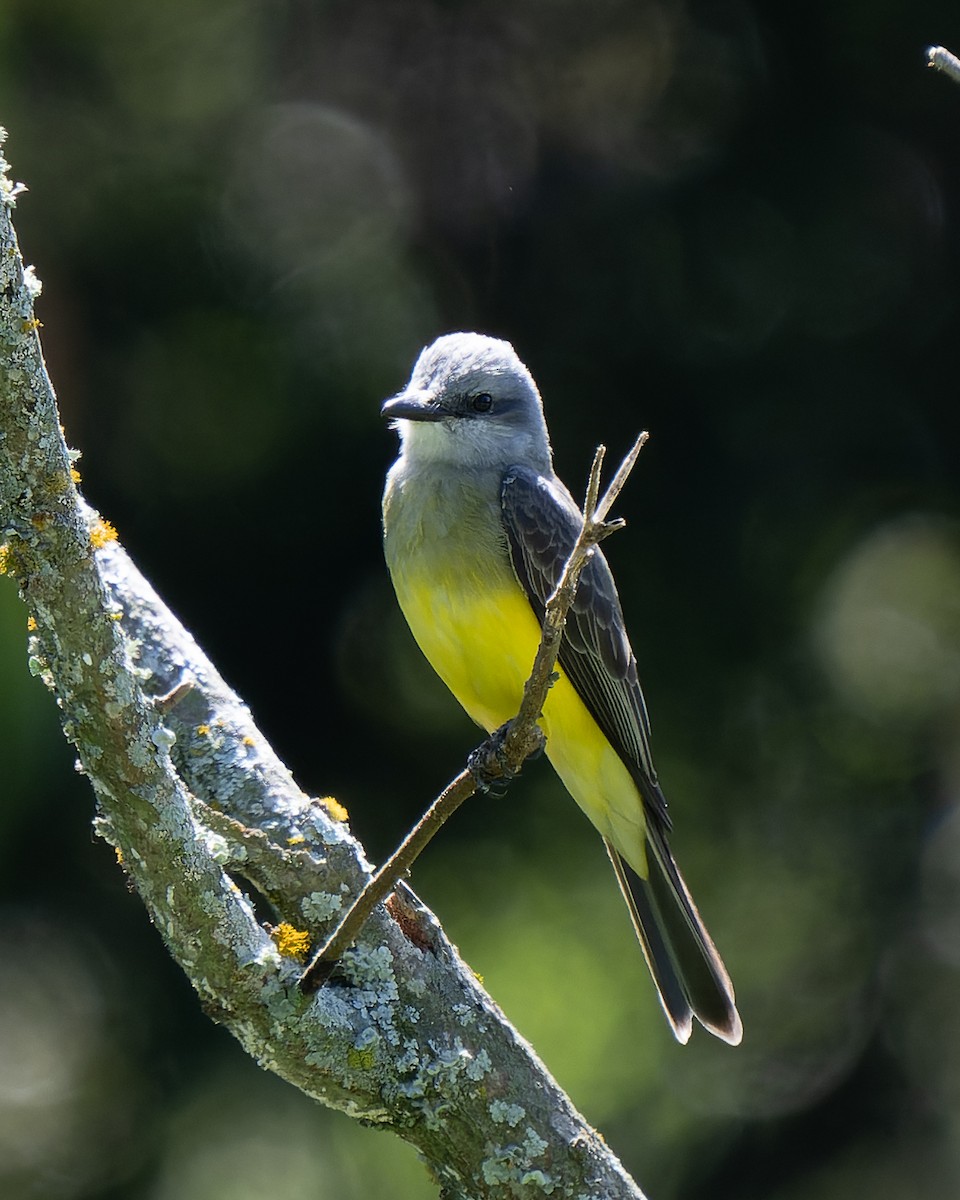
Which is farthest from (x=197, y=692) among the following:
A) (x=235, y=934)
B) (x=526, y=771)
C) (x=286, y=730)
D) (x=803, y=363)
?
(x=803, y=363)

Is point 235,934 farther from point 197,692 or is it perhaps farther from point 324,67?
point 324,67

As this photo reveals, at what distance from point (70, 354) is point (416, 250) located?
4.16ft

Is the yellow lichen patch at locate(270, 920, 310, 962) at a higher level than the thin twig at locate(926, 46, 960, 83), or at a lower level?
lower

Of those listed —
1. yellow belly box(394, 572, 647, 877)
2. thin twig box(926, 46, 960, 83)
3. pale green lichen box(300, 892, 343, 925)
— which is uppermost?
thin twig box(926, 46, 960, 83)

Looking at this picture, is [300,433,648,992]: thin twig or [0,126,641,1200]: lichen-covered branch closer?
[0,126,641,1200]: lichen-covered branch

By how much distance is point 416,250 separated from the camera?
216 inches

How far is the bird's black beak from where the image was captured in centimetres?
409

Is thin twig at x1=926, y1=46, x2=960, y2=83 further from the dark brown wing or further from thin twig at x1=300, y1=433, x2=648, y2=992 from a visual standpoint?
the dark brown wing

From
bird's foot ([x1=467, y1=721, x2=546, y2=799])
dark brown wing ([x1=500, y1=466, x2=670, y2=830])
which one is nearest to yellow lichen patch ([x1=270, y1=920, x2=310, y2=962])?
bird's foot ([x1=467, y1=721, x2=546, y2=799])

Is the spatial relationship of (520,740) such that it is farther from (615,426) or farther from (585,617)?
(615,426)

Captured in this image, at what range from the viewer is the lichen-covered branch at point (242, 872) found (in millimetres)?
2367

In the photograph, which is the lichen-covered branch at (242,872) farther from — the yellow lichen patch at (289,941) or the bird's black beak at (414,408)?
the bird's black beak at (414,408)

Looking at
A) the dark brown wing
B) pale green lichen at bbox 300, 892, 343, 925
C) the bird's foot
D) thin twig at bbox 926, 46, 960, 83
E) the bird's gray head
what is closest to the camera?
thin twig at bbox 926, 46, 960, 83

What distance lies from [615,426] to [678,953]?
1.96m
